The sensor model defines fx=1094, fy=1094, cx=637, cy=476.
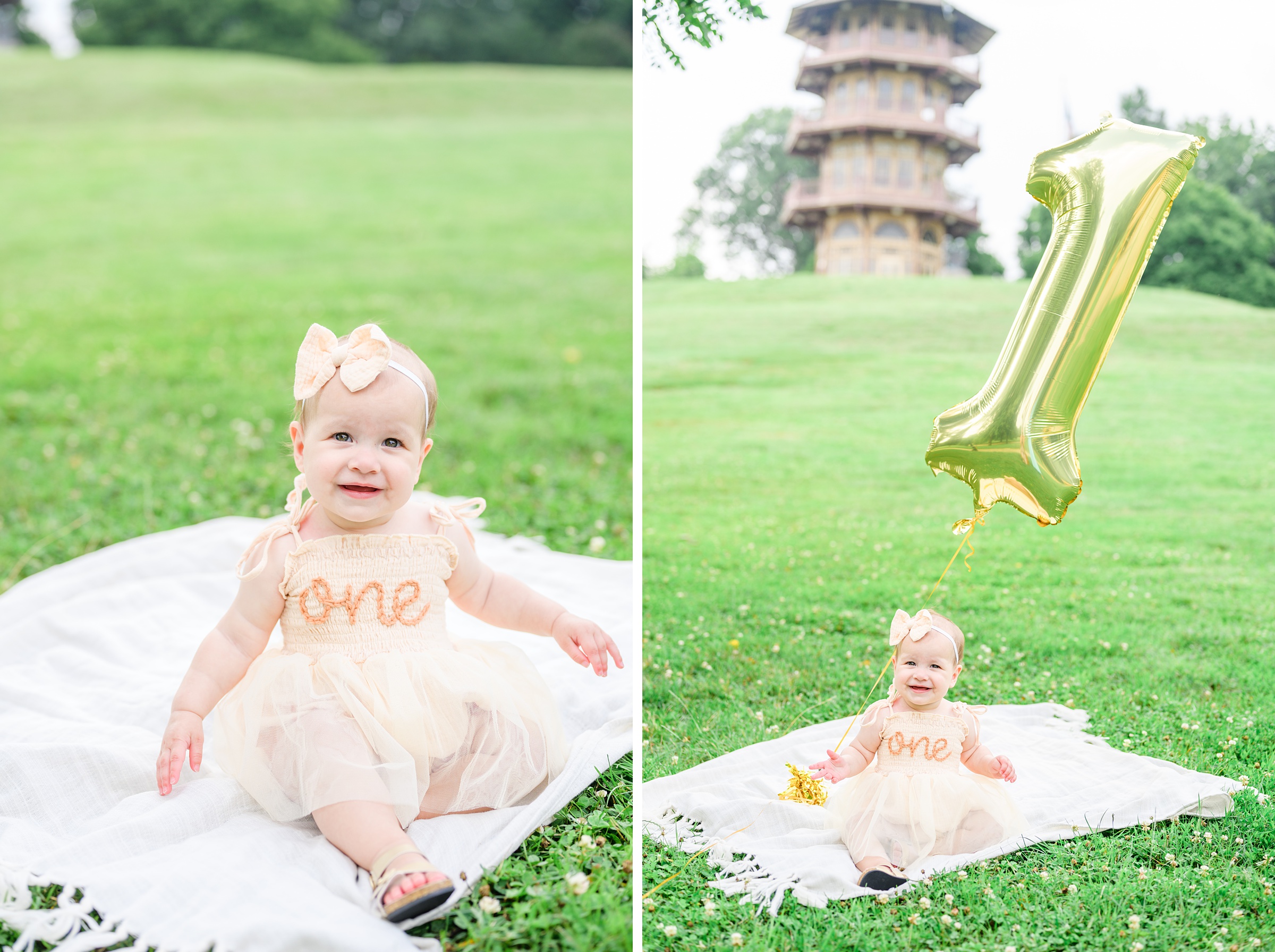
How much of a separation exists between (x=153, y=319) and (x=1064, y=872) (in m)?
7.36

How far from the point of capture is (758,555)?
15.5 ft

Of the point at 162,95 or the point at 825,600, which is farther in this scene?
the point at 162,95

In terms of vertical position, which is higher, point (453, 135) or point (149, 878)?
point (453, 135)

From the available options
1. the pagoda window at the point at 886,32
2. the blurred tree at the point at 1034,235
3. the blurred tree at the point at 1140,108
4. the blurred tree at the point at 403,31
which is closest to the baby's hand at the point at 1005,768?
the pagoda window at the point at 886,32

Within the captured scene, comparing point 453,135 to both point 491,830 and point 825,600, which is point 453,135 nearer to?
point 825,600

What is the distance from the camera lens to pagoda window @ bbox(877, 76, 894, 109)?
15.3 feet

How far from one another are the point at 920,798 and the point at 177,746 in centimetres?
151

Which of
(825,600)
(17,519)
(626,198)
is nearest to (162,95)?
(626,198)

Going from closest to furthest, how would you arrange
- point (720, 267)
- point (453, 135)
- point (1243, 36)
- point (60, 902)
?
point (60, 902) → point (1243, 36) → point (720, 267) → point (453, 135)

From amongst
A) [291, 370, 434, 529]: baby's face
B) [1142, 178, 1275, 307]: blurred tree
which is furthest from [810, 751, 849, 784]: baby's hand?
[1142, 178, 1275, 307]: blurred tree

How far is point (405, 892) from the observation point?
186 centimetres

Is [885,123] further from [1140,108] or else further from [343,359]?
[343,359]

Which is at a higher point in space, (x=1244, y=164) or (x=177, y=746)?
(x=1244, y=164)

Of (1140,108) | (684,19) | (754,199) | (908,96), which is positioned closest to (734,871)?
(684,19)
